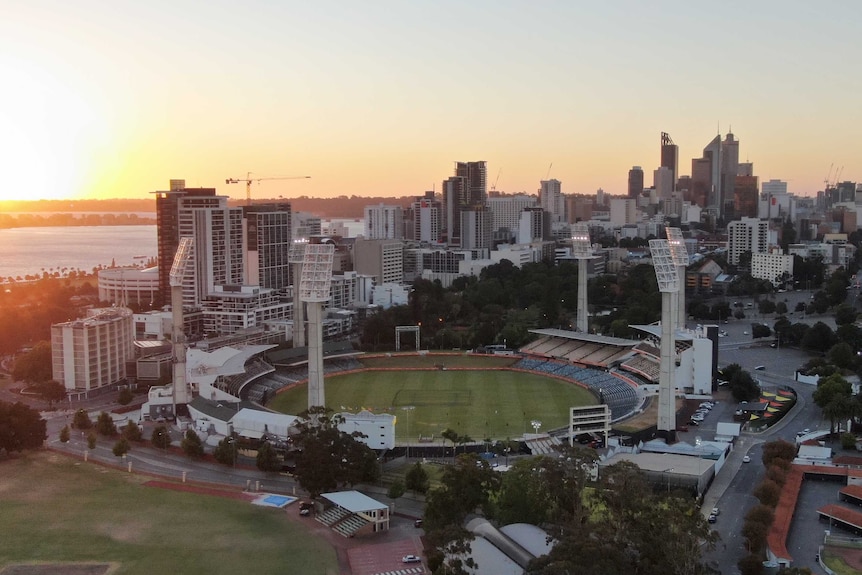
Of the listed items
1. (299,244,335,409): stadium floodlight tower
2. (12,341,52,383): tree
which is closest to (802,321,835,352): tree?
(299,244,335,409): stadium floodlight tower

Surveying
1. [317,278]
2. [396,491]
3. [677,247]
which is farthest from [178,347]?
[677,247]

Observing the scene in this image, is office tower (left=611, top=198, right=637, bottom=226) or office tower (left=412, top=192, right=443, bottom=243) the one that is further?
office tower (left=611, top=198, right=637, bottom=226)

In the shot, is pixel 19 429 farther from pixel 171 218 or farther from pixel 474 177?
pixel 474 177

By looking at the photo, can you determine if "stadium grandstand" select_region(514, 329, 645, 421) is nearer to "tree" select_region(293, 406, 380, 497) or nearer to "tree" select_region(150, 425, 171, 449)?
"tree" select_region(293, 406, 380, 497)

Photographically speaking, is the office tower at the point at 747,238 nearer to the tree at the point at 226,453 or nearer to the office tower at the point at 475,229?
the office tower at the point at 475,229

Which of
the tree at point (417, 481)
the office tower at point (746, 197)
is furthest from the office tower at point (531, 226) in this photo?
the tree at point (417, 481)

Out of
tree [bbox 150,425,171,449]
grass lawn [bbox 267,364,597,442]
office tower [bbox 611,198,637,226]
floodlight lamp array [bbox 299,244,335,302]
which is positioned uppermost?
office tower [bbox 611,198,637,226]
